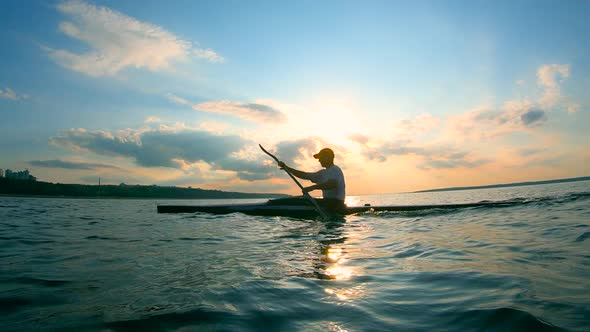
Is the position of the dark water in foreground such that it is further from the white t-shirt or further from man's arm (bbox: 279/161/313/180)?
man's arm (bbox: 279/161/313/180)

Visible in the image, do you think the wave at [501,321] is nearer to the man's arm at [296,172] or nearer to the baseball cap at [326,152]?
the baseball cap at [326,152]

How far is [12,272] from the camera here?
12.7 feet

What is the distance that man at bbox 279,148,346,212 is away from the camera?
1127cm

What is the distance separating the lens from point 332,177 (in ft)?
36.9

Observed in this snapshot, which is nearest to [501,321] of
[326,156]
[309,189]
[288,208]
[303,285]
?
[303,285]

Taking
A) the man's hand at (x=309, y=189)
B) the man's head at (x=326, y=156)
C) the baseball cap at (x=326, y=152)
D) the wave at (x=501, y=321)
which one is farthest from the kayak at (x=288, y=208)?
the wave at (x=501, y=321)

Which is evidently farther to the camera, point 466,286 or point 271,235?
point 271,235

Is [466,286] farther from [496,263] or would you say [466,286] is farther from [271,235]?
[271,235]

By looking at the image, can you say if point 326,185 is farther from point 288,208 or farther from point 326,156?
point 288,208

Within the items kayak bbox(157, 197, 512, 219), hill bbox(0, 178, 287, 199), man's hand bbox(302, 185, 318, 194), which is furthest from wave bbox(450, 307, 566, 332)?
hill bbox(0, 178, 287, 199)

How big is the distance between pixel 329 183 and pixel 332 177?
263 mm

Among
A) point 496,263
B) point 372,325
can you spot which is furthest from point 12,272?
point 496,263

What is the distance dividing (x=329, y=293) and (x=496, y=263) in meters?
2.53

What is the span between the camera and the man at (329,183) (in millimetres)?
11266
